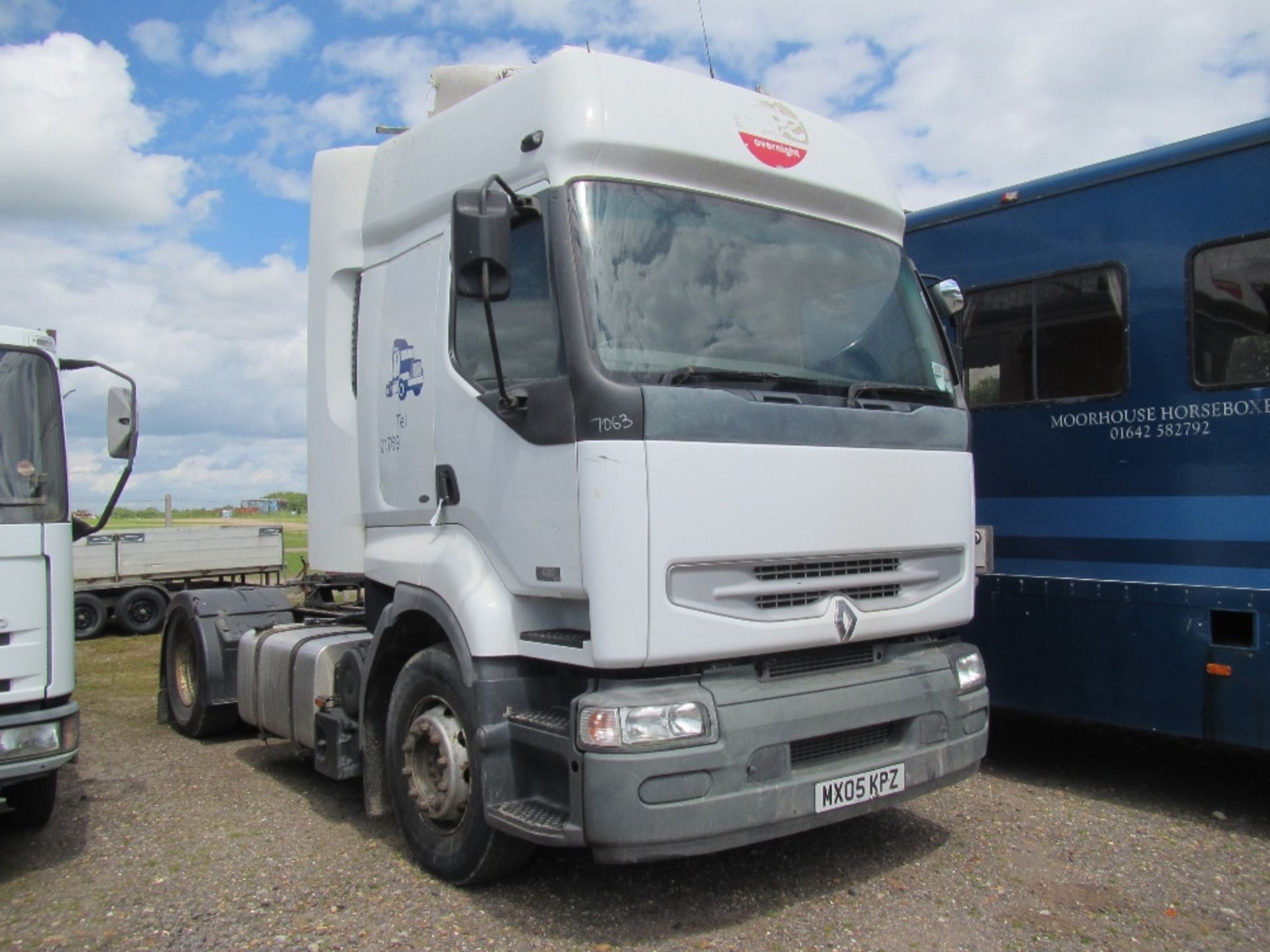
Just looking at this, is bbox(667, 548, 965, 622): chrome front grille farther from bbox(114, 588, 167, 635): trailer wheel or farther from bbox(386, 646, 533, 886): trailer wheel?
bbox(114, 588, 167, 635): trailer wheel

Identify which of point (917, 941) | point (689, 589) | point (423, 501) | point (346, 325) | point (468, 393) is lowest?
point (917, 941)

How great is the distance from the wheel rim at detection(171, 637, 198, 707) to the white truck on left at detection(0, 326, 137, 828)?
8.61ft

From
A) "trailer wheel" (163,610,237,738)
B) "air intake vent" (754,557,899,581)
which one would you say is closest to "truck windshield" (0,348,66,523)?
"trailer wheel" (163,610,237,738)

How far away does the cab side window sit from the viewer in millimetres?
4285

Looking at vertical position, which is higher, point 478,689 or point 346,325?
point 346,325

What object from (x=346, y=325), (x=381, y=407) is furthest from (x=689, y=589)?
(x=346, y=325)

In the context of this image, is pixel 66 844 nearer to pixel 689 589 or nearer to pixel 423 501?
pixel 423 501

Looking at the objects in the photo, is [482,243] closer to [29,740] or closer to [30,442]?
[30,442]

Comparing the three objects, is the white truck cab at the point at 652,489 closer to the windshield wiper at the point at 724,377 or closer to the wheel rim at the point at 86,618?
the windshield wiper at the point at 724,377

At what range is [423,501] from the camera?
517 cm

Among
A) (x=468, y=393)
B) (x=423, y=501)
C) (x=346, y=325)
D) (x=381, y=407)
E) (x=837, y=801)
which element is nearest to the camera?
(x=837, y=801)

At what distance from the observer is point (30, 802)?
561 centimetres

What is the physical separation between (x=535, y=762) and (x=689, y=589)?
3.11 ft

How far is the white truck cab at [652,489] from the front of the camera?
402 cm
